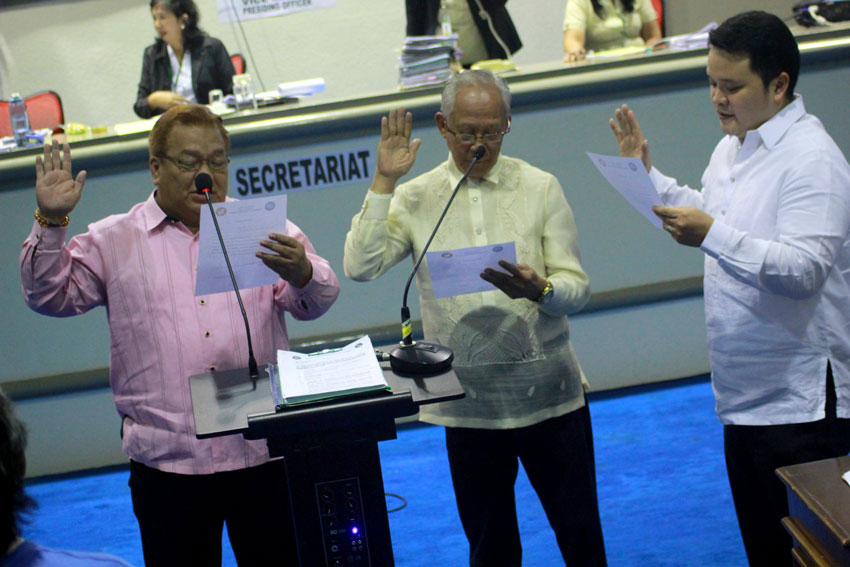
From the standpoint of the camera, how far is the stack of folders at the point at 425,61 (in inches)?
147

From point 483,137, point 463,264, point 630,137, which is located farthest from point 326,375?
point 630,137

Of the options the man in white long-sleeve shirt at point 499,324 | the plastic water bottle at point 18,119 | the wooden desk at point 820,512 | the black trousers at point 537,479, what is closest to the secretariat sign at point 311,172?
the plastic water bottle at point 18,119

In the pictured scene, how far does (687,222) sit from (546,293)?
340 mm

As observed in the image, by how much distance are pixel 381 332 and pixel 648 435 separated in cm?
114

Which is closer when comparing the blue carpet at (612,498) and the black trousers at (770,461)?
the black trousers at (770,461)

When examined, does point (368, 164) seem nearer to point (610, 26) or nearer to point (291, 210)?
point (291, 210)

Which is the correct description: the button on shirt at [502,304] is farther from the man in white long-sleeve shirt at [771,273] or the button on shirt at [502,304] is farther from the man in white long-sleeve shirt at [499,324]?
the man in white long-sleeve shirt at [771,273]

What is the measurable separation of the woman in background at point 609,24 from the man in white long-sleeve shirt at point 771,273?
2.46 meters

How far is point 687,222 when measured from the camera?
196 cm

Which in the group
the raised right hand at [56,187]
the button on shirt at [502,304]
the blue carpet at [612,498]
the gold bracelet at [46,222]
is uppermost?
the raised right hand at [56,187]

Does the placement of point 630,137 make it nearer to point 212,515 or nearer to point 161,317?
point 161,317

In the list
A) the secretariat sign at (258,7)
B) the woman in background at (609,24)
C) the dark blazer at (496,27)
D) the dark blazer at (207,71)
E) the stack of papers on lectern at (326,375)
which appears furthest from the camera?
the dark blazer at (207,71)

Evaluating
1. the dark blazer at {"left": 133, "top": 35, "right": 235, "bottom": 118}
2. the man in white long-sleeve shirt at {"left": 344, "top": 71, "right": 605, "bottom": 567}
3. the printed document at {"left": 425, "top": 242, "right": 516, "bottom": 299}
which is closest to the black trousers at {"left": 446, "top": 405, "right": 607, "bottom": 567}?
the man in white long-sleeve shirt at {"left": 344, "top": 71, "right": 605, "bottom": 567}

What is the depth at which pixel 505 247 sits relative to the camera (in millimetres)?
1946
